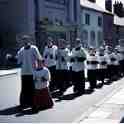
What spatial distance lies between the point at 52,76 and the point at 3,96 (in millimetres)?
4001

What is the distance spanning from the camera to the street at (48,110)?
1129 centimetres

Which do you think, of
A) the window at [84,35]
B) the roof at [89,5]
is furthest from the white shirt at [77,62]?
the roof at [89,5]

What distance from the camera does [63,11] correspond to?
56688 millimetres

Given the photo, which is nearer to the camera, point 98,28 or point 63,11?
point 63,11

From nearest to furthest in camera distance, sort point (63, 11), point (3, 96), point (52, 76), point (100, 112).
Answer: point (100, 112)
point (3, 96)
point (52, 76)
point (63, 11)

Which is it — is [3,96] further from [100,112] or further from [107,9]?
[107,9]

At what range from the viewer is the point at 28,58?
13359 millimetres

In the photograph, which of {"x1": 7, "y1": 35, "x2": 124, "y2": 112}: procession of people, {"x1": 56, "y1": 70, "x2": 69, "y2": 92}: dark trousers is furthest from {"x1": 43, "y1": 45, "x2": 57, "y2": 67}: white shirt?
{"x1": 56, "y1": 70, "x2": 69, "y2": 92}: dark trousers

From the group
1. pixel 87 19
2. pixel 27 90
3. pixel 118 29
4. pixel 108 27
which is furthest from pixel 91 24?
pixel 27 90

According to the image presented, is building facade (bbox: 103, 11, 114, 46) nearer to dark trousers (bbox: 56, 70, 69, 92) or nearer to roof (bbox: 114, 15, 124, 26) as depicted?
roof (bbox: 114, 15, 124, 26)

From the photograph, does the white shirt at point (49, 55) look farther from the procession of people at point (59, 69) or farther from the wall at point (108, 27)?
the wall at point (108, 27)

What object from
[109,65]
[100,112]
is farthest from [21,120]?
[109,65]

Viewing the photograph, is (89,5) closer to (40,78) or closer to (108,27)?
(108,27)

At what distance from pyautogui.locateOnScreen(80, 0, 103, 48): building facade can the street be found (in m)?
46.5
